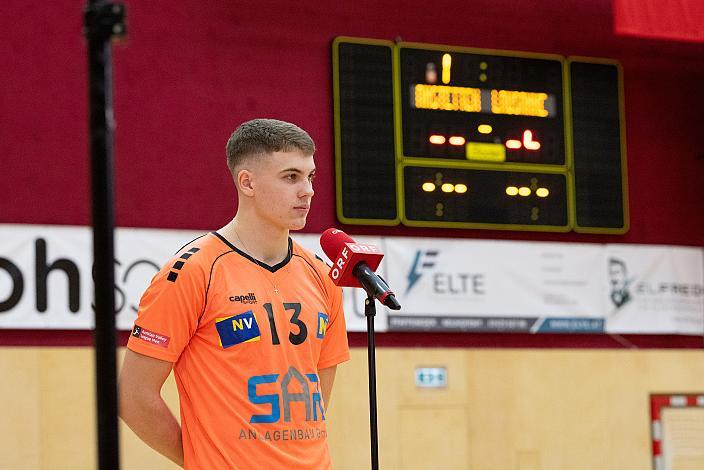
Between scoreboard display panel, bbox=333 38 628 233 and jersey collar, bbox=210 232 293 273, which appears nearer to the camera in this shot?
jersey collar, bbox=210 232 293 273

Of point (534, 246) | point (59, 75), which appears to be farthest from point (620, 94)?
point (59, 75)

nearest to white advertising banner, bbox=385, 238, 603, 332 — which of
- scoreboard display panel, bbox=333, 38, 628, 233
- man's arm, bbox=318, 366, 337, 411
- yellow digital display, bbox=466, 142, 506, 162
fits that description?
scoreboard display panel, bbox=333, 38, 628, 233

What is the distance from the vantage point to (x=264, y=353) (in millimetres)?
3156

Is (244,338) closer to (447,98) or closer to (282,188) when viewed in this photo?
(282,188)

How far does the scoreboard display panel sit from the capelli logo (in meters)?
3.14

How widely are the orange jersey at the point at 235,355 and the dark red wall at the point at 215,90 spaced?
2.71m

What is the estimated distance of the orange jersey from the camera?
3.09 meters

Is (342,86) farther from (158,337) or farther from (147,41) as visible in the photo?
(158,337)

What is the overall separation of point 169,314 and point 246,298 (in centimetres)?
→ 22

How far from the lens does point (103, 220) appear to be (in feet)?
6.03

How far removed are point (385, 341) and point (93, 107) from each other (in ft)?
15.5

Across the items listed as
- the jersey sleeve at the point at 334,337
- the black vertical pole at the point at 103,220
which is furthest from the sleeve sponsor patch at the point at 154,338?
the black vertical pole at the point at 103,220

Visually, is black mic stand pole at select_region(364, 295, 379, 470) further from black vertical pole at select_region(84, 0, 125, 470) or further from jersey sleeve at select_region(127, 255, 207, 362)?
black vertical pole at select_region(84, 0, 125, 470)

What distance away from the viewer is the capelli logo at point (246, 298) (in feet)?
10.4
